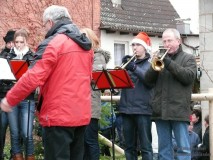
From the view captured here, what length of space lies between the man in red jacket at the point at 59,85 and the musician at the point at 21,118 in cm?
201

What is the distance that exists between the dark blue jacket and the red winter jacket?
1.59m

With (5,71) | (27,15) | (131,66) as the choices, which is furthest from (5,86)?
(27,15)

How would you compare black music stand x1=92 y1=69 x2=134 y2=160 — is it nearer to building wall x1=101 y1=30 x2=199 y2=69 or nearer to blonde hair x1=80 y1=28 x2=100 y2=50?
blonde hair x1=80 y1=28 x2=100 y2=50

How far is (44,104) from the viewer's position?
5480 mm

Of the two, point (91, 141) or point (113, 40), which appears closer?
point (91, 141)

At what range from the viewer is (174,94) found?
6.50 meters

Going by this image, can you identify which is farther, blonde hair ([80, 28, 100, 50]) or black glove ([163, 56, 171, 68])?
blonde hair ([80, 28, 100, 50])

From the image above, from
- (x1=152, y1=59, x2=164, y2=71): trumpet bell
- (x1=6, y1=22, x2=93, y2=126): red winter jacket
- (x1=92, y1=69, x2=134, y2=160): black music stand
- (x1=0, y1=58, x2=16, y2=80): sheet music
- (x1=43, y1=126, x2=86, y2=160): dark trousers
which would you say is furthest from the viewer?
(x1=92, y1=69, x2=134, y2=160): black music stand

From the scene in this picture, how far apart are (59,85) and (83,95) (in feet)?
0.98

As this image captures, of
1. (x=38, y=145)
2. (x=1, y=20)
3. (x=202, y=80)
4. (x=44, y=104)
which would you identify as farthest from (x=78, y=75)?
(x=1, y=20)

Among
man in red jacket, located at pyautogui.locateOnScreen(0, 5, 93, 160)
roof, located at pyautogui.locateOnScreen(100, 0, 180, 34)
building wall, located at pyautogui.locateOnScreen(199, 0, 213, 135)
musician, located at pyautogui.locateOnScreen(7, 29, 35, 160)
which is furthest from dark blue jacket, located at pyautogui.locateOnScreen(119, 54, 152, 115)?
roof, located at pyautogui.locateOnScreen(100, 0, 180, 34)

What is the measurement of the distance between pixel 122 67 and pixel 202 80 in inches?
116

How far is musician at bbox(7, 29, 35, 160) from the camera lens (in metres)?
7.54

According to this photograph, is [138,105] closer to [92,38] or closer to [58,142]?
[92,38]
